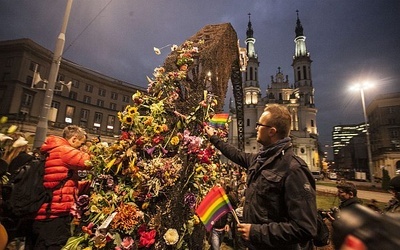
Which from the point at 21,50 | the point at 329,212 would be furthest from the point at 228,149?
the point at 21,50

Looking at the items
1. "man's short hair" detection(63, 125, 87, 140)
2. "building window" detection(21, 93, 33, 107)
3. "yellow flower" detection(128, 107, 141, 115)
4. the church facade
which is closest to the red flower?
→ "yellow flower" detection(128, 107, 141, 115)

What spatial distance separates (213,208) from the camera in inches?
80.2

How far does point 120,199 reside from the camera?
2424 millimetres

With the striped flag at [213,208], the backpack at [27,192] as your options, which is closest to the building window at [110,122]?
the backpack at [27,192]

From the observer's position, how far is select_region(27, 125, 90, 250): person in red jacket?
2.61 metres

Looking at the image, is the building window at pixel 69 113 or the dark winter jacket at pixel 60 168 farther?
the building window at pixel 69 113

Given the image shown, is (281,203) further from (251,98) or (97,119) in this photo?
(251,98)

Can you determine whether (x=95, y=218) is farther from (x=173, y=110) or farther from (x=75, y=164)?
(x=173, y=110)

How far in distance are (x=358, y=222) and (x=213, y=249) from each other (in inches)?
201

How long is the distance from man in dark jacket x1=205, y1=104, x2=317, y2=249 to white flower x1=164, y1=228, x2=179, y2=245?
837mm

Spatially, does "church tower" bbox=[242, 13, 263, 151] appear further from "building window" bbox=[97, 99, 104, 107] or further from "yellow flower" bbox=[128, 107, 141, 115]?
"yellow flower" bbox=[128, 107, 141, 115]

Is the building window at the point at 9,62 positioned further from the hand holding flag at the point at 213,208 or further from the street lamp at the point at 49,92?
the hand holding flag at the point at 213,208

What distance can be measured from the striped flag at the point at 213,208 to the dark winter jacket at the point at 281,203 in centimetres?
25

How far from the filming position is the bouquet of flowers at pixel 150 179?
7.48 feet
